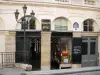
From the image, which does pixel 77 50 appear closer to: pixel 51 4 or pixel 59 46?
pixel 59 46

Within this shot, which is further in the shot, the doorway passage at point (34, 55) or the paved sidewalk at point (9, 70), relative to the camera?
the doorway passage at point (34, 55)

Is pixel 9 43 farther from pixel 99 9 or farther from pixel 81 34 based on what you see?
pixel 99 9

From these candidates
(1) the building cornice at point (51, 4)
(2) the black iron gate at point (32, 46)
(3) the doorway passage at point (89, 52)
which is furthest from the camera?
(3) the doorway passage at point (89, 52)

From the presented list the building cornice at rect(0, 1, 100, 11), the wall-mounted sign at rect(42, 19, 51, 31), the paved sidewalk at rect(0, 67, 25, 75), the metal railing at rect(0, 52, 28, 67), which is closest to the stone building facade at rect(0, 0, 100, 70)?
the building cornice at rect(0, 1, 100, 11)

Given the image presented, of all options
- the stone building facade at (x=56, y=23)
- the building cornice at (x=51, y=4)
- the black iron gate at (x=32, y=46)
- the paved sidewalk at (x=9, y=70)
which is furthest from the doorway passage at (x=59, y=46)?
the paved sidewalk at (x=9, y=70)

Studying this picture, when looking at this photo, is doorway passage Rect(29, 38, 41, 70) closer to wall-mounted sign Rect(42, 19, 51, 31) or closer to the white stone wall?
wall-mounted sign Rect(42, 19, 51, 31)

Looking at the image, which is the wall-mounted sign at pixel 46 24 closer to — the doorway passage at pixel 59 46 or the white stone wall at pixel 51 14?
the white stone wall at pixel 51 14

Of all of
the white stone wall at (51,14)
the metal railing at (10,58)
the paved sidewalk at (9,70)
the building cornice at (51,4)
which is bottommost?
the paved sidewalk at (9,70)

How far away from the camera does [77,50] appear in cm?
2186

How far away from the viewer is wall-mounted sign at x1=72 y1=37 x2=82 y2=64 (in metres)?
21.8

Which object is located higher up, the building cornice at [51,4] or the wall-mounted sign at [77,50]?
the building cornice at [51,4]

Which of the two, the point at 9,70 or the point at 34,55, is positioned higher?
the point at 34,55

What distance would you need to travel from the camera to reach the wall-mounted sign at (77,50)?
856 inches

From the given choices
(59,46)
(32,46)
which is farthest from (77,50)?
(32,46)
